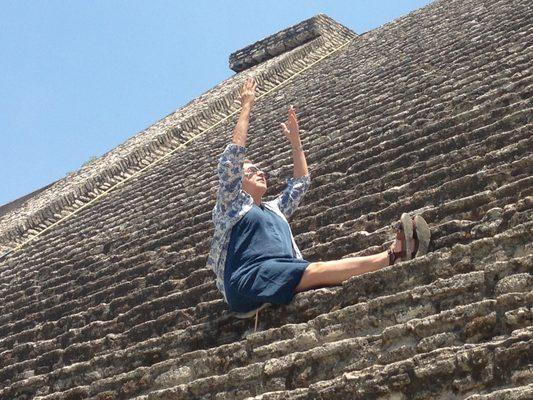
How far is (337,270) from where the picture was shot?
3.93 metres

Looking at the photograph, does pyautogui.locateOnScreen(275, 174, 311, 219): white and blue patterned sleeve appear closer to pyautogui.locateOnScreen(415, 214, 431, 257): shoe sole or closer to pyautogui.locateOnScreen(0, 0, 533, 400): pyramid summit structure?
pyautogui.locateOnScreen(0, 0, 533, 400): pyramid summit structure

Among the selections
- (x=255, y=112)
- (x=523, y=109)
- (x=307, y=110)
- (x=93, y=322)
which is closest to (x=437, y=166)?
(x=523, y=109)

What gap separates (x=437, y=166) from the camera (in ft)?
15.4

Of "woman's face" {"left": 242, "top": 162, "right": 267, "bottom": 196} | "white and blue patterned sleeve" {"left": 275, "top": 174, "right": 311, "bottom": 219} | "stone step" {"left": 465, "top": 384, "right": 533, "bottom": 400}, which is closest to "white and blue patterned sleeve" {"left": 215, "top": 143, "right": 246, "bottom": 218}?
"woman's face" {"left": 242, "top": 162, "right": 267, "bottom": 196}

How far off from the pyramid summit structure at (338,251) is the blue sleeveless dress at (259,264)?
3.5 inches

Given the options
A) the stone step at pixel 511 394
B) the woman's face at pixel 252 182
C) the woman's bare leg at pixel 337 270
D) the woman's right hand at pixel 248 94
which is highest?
the woman's right hand at pixel 248 94

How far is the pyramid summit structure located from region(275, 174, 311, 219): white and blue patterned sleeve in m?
0.14

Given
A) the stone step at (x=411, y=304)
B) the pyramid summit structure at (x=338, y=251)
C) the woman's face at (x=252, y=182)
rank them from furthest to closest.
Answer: the woman's face at (x=252, y=182)
the stone step at (x=411, y=304)
the pyramid summit structure at (x=338, y=251)

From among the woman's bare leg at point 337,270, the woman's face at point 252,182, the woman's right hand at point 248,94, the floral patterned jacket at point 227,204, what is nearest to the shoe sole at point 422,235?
the woman's bare leg at point 337,270

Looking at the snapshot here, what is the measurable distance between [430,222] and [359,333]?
2.74 ft

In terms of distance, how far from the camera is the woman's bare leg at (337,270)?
3857 mm

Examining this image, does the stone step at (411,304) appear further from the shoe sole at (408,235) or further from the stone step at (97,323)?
the stone step at (97,323)

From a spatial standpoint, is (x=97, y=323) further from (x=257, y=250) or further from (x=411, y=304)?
(x=411, y=304)

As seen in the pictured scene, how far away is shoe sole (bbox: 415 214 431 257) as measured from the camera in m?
3.77
